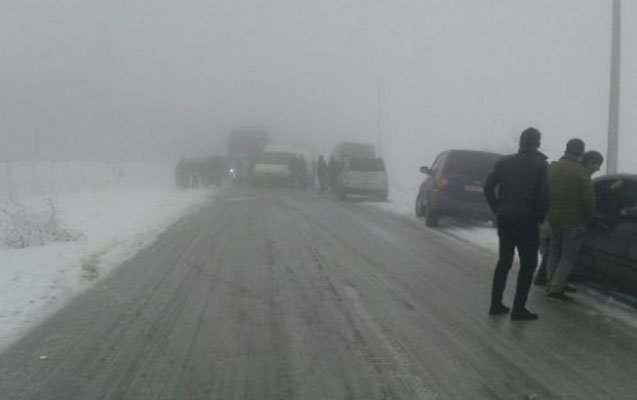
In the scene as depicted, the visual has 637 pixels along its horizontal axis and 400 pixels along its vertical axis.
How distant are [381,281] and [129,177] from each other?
44160 mm

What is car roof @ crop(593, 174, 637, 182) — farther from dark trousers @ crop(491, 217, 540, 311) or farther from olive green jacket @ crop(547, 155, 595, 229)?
dark trousers @ crop(491, 217, 540, 311)

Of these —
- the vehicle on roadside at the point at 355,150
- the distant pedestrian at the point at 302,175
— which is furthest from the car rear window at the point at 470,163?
the distant pedestrian at the point at 302,175

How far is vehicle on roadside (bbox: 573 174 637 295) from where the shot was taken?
8008mm

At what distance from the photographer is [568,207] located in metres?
8.36

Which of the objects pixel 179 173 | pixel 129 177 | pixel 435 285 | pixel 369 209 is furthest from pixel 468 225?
pixel 129 177

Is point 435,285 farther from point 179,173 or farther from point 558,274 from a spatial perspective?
point 179,173

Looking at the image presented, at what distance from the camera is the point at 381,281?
31.5ft

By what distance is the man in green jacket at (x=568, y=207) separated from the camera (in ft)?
27.3

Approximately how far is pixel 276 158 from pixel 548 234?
1279 inches

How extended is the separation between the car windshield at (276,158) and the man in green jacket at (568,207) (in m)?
32.4

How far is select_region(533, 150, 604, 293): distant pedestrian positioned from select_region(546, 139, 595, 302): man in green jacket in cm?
18

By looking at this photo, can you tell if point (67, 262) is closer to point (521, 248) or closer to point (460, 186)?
point (521, 248)

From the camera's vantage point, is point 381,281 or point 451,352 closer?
point 451,352

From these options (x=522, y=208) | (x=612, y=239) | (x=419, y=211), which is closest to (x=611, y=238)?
(x=612, y=239)
